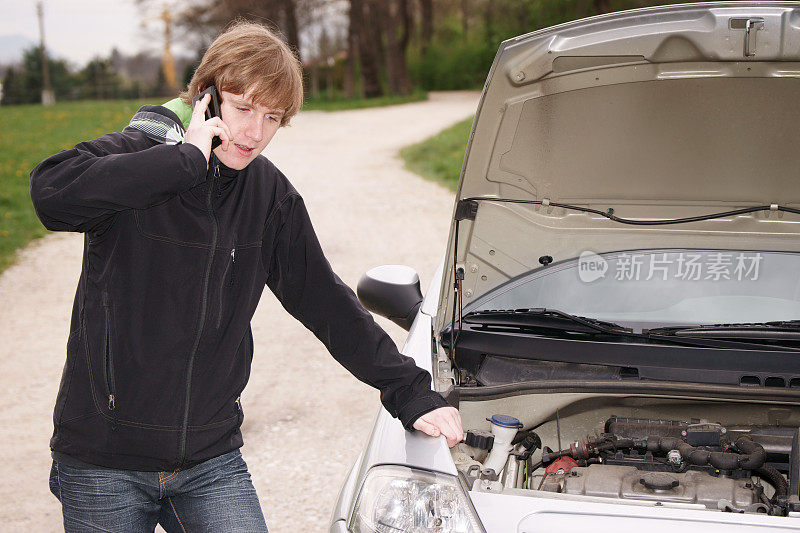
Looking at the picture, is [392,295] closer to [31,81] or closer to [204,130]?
[204,130]

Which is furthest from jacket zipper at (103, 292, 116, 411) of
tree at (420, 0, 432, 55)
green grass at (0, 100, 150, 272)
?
tree at (420, 0, 432, 55)

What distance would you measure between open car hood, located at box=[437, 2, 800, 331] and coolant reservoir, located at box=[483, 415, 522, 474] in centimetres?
62

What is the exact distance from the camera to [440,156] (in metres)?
16.5

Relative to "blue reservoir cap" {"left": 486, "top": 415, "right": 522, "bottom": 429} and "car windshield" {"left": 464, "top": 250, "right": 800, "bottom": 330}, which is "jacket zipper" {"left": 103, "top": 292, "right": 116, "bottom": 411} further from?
"car windshield" {"left": 464, "top": 250, "right": 800, "bottom": 330}

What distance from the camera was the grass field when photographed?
1106cm

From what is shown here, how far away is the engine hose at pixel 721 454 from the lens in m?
2.45

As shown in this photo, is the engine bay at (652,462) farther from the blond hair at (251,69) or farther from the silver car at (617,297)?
the blond hair at (251,69)

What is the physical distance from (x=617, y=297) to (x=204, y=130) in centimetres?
172

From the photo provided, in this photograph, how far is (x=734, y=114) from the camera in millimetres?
3094

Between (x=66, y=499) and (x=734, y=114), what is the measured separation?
2509 mm

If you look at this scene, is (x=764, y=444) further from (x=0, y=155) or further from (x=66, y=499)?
(x=0, y=155)

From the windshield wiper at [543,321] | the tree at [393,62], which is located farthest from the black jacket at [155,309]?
the tree at [393,62]

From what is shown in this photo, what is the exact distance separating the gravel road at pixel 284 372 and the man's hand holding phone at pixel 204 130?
2276 millimetres

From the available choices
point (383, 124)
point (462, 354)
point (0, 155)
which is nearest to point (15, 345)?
point (462, 354)
